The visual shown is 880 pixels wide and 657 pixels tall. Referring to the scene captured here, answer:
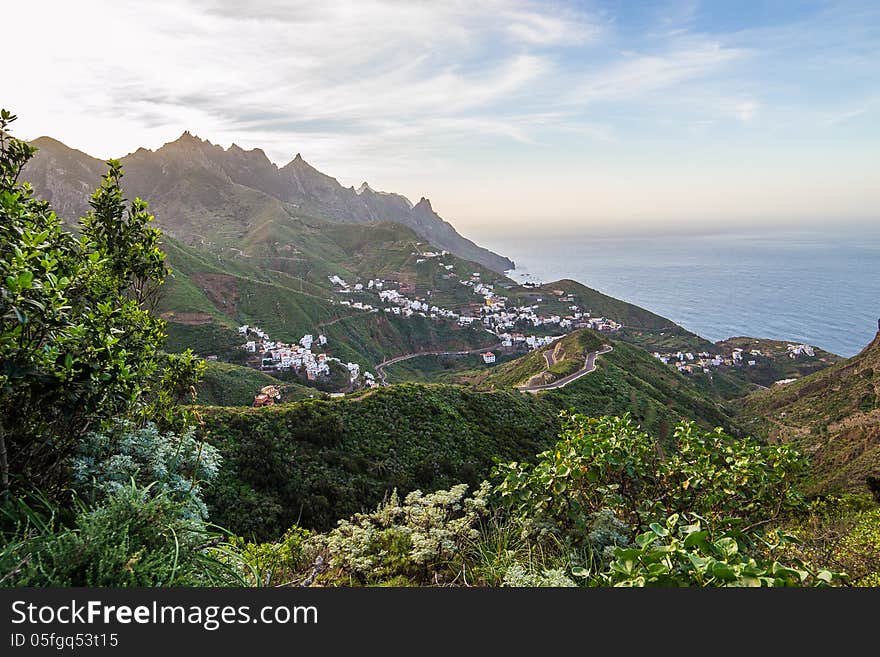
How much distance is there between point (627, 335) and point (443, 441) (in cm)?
7939

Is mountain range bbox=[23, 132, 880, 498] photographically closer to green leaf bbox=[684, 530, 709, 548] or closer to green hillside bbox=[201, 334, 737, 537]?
green hillside bbox=[201, 334, 737, 537]

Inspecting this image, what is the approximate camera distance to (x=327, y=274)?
10494 centimetres

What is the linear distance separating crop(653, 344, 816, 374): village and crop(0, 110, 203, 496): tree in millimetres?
75292

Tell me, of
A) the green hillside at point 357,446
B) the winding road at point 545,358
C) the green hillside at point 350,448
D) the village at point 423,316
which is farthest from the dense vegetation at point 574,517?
the village at point 423,316

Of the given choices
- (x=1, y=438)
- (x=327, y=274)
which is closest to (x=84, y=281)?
(x=1, y=438)

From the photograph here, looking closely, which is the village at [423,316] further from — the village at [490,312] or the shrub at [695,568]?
the shrub at [695,568]

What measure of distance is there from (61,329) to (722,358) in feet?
291

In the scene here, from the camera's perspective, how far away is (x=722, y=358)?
74812 mm

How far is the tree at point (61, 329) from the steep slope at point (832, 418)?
26157 mm

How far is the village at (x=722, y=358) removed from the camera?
69.6 metres

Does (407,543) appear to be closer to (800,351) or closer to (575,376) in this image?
(575,376)

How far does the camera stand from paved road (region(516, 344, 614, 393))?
3682 cm

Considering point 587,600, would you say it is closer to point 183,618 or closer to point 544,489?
point 183,618

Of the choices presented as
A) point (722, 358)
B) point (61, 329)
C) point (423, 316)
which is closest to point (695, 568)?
point (61, 329)
